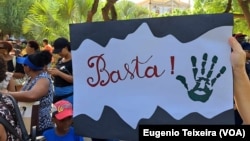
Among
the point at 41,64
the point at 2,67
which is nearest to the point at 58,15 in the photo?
the point at 41,64

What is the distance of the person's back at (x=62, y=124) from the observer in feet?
11.6

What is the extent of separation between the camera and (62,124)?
140 inches

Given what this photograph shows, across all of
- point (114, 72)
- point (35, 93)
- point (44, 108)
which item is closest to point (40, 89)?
point (35, 93)

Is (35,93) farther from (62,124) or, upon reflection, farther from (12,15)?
(12,15)

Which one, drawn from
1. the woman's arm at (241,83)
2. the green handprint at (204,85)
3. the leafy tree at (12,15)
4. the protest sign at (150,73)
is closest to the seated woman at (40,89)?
the protest sign at (150,73)

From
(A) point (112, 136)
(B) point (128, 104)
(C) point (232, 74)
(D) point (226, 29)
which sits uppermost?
(D) point (226, 29)

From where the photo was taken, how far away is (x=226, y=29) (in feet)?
7.14

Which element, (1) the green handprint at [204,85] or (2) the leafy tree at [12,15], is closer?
(1) the green handprint at [204,85]

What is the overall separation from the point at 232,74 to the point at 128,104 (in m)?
0.55

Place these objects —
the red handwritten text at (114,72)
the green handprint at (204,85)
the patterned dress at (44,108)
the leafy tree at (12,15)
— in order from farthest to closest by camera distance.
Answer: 1. the leafy tree at (12,15)
2. the patterned dress at (44,108)
3. the red handwritten text at (114,72)
4. the green handprint at (204,85)

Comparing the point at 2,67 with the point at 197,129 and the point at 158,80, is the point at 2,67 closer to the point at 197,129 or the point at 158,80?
the point at 158,80

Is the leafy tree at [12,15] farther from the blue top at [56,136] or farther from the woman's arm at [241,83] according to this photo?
the woman's arm at [241,83]

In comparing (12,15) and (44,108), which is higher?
(12,15)

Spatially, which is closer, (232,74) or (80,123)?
(232,74)
